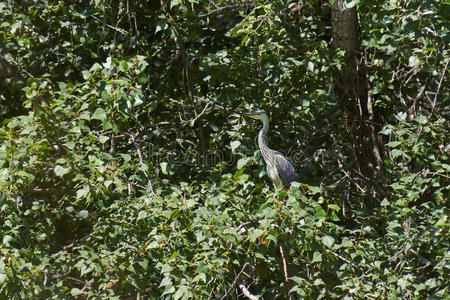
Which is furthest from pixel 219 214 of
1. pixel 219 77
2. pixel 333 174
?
pixel 333 174

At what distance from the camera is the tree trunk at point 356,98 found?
4.28 metres

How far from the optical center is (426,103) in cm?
480

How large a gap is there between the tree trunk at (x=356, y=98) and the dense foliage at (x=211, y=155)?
6 centimetres

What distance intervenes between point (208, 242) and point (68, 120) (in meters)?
1.05

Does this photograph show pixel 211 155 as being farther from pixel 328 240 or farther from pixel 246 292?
pixel 328 240

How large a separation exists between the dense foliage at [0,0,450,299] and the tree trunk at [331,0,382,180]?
64mm

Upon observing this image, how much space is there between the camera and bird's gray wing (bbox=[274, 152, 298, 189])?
4148 millimetres

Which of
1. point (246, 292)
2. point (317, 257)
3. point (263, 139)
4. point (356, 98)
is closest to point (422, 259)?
point (317, 257)

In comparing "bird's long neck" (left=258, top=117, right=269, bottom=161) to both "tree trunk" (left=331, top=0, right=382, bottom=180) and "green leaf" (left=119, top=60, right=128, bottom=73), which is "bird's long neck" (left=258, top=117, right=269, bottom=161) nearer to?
"tree trunk" (left=331, top=0, right=382, bottom=180)

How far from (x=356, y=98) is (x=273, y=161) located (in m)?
0.78

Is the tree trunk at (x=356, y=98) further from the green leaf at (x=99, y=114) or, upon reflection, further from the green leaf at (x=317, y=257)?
the green leaf at (x=99, y=114)

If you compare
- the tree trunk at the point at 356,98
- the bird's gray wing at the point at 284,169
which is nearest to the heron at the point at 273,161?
the bird's gray wing at the point at 284,169

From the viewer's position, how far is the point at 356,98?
4523 millimetres

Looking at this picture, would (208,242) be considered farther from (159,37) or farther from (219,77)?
(159,37)
